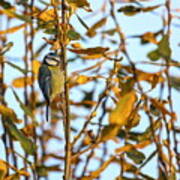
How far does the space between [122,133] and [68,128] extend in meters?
0.38

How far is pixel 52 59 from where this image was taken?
3.01 feet

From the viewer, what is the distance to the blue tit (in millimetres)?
845

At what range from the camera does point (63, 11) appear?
0.84 m

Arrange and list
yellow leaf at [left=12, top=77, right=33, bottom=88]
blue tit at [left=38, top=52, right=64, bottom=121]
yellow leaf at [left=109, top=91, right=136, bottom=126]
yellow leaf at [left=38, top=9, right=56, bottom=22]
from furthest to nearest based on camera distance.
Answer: yellow leaf at [left=12, top=77, right=33, bottom=88], yellow leaf at [left=38, top=9, right=56, bottom=22], blue tit at [left=38, top=52, right=64, bottom=121], yellow leaf at [left=109, top=91, right=136, bottom=126]

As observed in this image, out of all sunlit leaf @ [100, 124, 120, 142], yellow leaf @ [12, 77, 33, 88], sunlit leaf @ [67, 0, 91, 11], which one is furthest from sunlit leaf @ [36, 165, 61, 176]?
sunlit leaf @ [100, 124, 120, 142]

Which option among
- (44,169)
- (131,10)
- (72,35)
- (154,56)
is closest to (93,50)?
(72,35)

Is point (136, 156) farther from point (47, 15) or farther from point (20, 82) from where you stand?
point (20, 82)

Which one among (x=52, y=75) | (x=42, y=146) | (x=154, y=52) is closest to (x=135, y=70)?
(x=154, y=52)

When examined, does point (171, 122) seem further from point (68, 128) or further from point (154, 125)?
point (68, 128)

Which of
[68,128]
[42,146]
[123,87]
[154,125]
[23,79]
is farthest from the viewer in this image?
[42,146]

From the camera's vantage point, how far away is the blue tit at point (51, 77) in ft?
2.77

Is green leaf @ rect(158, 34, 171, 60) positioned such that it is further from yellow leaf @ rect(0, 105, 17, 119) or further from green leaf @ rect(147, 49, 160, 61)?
yellow leaf @ rect(0, 105, 17, 119)

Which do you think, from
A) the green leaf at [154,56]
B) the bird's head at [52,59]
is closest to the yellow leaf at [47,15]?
the bird's head at [52,59]

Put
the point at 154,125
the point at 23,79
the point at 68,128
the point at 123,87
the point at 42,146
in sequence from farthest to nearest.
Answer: the point at 42,146, the point at 23,79, the point at 154,125, the point at 123,87, the point at 68,128
